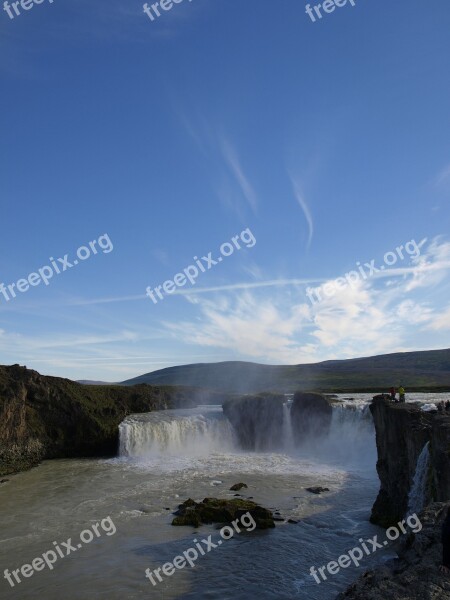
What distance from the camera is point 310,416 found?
5622 cm

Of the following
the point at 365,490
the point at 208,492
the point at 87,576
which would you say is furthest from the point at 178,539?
the point at 365,490

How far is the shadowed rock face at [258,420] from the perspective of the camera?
5847 centimetres

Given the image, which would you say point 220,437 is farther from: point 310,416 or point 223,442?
point 310,416

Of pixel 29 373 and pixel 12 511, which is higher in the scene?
pixel 29 373

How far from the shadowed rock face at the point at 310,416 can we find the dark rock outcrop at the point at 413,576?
1750 inches

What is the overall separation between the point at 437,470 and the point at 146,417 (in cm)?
4687

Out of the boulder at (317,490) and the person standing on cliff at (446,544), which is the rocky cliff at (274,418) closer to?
the boulder at (317,490)

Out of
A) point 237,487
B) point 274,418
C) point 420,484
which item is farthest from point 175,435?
point 420,484

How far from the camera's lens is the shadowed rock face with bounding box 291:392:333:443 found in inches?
2142

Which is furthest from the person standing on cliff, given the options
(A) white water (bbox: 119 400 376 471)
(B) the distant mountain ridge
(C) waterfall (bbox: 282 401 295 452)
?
(B) the distant mountain ridge

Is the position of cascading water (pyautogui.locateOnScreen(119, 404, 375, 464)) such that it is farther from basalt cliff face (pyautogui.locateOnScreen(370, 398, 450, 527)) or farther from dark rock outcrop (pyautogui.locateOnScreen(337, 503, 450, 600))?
dark rock outcrop (pyautogui.locateOnScreen(337, 503, 450, 600))

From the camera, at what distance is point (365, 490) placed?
1340 inches

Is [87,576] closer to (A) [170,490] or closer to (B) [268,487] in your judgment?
(A) [170,490]

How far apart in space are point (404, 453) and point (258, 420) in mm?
35748
